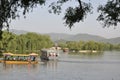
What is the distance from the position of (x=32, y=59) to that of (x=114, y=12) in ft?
168

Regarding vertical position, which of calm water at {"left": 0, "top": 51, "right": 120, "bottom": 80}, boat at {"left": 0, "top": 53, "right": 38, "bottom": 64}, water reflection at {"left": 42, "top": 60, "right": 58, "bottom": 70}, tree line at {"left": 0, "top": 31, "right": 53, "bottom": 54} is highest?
tree line at {"left": 0, "top": 31, "right": 53, "bottom": 54}

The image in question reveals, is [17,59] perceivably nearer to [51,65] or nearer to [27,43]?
[51,65]

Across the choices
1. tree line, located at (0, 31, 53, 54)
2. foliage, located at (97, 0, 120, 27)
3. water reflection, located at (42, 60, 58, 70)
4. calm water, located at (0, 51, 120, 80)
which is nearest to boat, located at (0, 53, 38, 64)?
Answer: water reflection, located at (42, 60, 58, 70)

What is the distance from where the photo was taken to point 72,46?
16100 centimetres

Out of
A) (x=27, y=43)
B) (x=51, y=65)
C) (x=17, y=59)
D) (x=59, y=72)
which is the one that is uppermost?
(x=27, y=43)

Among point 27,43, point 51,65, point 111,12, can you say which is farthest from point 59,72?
point 27,43

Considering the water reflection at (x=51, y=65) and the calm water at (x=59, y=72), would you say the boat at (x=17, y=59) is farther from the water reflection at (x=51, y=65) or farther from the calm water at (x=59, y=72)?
the calm water at (x=59, y=72)

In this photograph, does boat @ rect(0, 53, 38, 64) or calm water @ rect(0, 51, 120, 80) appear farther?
boat @ rect(0, 53, 38, 64)

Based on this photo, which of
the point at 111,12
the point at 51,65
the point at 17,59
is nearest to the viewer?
Result: the point at 111,12

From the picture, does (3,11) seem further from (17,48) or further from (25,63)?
(17,48)

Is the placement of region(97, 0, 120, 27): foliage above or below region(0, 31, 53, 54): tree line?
below

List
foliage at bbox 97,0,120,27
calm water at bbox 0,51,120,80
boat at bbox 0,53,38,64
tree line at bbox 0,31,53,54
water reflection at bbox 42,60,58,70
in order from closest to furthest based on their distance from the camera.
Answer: foliage at bbox 97,0,120,27
calm water at bbox 0,51,120,80
water reflection at bbox 42,60,58,70
boat at bbox 0,53,38,64
tree line at bbox 0,31,53,54

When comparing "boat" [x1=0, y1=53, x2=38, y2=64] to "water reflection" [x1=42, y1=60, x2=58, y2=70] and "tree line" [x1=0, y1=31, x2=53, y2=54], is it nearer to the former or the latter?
"water reflection" [x1=42, y1=60, x2=58, y2=70]

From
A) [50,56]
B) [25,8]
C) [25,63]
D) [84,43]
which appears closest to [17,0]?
[25,8]
